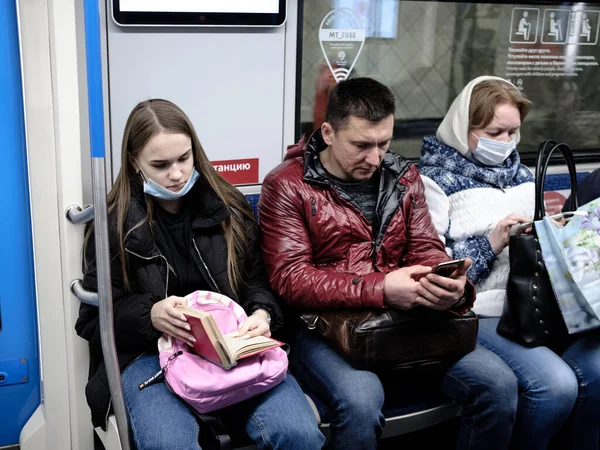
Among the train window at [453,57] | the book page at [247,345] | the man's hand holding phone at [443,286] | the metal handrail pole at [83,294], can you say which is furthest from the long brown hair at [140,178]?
the train window at [453,57]

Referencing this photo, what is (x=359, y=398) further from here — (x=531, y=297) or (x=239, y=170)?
(x=239, y=170)

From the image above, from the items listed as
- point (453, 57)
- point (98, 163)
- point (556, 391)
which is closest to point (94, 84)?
point (98, 163)

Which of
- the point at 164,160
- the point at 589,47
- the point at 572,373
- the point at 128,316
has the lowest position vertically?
the point at 572,373

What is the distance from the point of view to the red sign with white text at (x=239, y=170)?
332cm

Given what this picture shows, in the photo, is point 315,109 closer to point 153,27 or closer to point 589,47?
point 153,27

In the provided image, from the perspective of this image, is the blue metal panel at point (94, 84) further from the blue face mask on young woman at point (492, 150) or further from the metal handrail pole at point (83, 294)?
the blue face mask on young woman at point (492, 150)

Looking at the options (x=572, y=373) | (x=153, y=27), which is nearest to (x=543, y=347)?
(x=572, y=373)

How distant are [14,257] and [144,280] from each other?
0.46 meters

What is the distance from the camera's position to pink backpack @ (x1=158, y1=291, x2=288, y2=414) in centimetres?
229

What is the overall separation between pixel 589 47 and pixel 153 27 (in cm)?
265

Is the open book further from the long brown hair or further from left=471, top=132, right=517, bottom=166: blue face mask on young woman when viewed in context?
left=471, top=132, right=517, bottom=166: blue face mask on young woman

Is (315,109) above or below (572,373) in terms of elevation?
above

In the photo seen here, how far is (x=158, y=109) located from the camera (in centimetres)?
258

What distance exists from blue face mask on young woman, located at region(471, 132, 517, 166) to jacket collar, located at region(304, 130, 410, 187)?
1.45 ft
